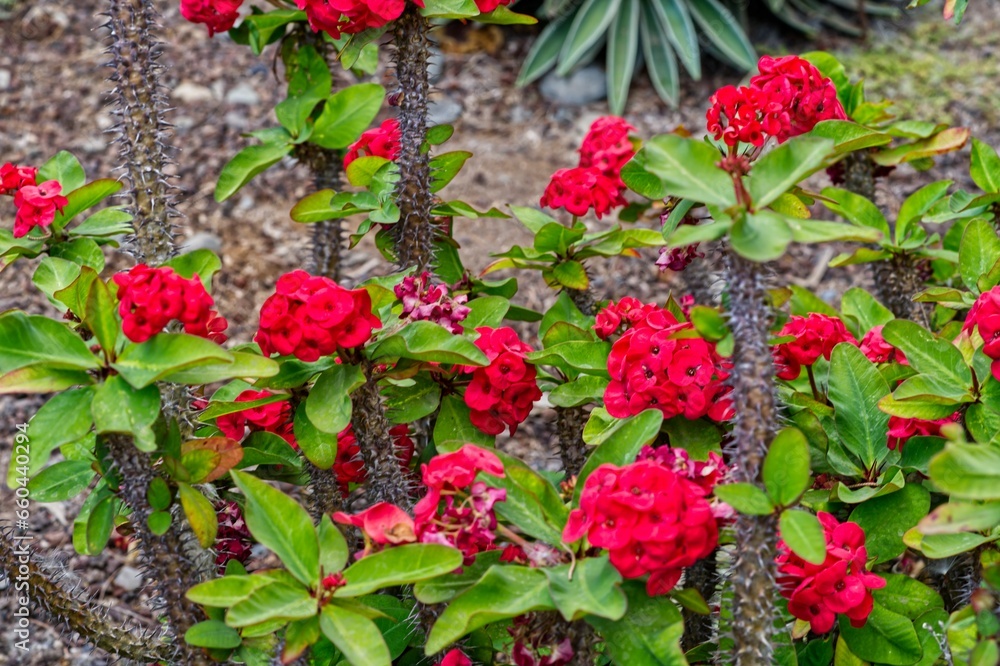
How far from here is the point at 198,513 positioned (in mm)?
1561

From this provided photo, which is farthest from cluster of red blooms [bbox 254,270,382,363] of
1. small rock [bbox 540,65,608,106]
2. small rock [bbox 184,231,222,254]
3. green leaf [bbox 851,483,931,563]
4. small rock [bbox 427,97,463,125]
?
small rock [bbox 540,65,608,106]

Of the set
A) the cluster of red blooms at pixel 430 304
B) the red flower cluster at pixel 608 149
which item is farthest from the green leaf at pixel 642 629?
the red flower cluster at pixel 608 149

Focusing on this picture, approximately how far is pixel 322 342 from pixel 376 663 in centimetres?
48

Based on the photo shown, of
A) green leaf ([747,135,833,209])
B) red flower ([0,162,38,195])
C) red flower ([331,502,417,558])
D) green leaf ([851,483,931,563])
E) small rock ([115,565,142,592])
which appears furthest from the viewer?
small rock ([115,565,142,592])

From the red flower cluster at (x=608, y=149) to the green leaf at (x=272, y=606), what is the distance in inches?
45.7

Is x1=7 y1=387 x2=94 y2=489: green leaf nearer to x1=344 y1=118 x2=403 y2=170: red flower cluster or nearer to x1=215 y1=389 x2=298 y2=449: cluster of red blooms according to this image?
x1=215 y1=389 x2=298 y2=449: cluster of red blooms

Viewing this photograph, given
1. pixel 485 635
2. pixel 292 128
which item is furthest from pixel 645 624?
pixel 292 128

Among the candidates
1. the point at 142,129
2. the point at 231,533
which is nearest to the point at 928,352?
the point at 231,533

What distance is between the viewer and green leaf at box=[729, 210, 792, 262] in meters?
1.21

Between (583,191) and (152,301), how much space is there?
1.00m

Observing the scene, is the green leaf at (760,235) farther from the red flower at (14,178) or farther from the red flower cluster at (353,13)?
the red flower at (14,178)

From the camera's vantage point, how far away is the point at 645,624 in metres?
1.41

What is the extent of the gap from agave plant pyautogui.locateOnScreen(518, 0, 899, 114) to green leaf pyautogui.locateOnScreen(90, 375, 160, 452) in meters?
3.74

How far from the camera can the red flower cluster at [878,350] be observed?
76.0 inches
